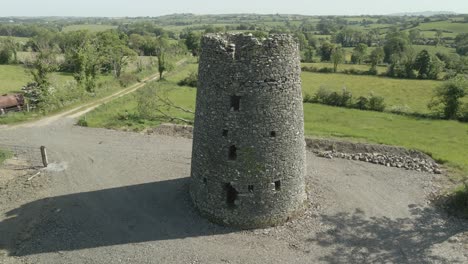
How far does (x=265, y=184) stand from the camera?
2078 cm

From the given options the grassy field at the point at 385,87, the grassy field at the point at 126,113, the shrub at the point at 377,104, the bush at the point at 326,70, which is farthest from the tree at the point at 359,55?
the grassy field at the point at 126,113

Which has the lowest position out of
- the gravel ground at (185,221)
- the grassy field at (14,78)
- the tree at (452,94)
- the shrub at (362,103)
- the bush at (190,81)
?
the grassy field at (14,78)

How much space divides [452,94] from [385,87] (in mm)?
23592

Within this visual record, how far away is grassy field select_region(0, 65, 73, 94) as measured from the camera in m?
65.7

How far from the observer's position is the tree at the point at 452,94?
47844mm

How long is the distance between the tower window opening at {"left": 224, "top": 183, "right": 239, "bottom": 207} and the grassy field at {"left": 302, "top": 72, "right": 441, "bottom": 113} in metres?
38.4

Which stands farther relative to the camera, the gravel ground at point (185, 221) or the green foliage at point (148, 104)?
the green foliage at point (148, 104)

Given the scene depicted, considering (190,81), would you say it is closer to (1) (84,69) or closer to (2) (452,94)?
(1) (84,69)

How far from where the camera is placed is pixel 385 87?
7162 centimetres

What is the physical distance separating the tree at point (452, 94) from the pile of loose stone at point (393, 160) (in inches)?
808

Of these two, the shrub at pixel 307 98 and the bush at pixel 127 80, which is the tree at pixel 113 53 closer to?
the bush at pixel 127 80

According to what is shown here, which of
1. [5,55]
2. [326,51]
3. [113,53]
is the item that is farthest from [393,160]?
[5,55]

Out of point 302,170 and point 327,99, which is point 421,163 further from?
point 327,99

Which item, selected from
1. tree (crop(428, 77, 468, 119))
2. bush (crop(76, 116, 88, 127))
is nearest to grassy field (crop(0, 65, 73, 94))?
bush (crop(76, 116, 88, 127))
